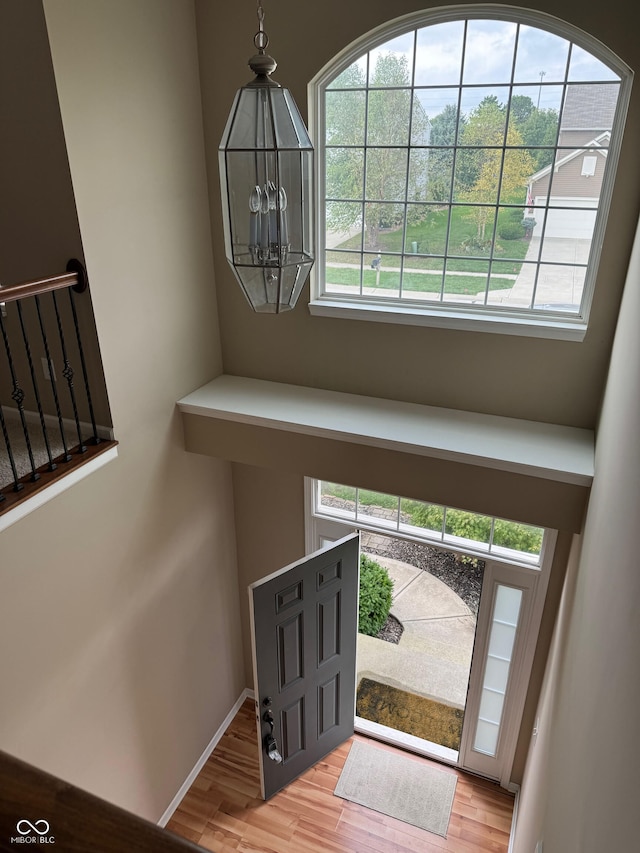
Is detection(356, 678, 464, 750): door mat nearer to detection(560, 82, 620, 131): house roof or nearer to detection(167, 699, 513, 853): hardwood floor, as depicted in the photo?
detection(167, 699, 513, 853): hardwood floor

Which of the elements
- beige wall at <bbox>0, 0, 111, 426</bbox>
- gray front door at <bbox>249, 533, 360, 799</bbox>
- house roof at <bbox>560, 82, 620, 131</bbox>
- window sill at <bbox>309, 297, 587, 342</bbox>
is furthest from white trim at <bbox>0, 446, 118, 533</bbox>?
house roof at <bbox>560, 82, 620, 131</bbox>

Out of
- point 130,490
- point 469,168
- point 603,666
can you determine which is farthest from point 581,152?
point 130,490

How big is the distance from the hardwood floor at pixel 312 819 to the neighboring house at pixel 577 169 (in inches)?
157

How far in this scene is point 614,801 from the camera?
4.57 feet

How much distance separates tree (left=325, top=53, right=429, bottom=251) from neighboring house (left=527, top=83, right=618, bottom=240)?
0.71 m

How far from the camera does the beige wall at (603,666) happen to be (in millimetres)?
1452

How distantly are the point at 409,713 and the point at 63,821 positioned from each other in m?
5.46

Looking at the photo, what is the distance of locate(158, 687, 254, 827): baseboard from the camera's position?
4273mm

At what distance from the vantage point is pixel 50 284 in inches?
110

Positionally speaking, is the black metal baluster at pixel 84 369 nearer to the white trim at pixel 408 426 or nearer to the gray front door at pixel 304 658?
the white trim at pixel 408 426

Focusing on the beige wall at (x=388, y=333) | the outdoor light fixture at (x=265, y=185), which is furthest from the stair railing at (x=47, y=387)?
the outdoor light fixture at (x=265, y=185)

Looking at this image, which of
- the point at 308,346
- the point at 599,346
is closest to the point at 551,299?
the point at 599,346

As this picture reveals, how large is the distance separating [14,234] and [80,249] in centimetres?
46

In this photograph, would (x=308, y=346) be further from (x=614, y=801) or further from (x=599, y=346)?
(x=614, y=801)
